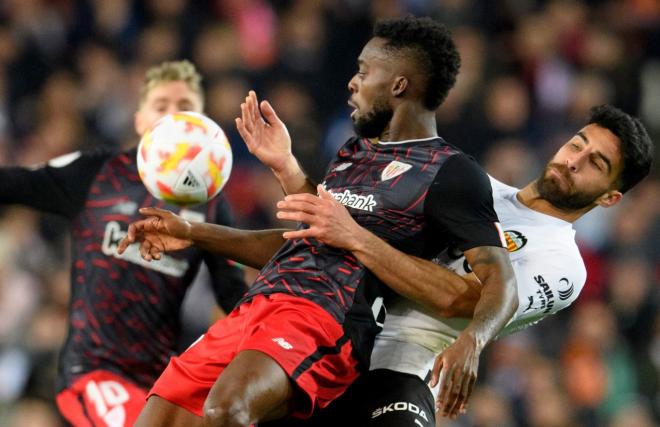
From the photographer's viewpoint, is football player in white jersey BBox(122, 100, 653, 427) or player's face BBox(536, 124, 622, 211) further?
player's face BBox(536, 124, 622, 211)

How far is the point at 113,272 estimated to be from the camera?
18.6 feet

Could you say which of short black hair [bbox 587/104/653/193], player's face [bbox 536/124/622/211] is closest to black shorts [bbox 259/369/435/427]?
player's face [bbox 536/124/622/211]

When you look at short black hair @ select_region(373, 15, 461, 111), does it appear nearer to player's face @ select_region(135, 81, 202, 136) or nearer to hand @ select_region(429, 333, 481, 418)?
hand @ select_region(429, 333, 481, 418)

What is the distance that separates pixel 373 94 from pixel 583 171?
1.08 meters

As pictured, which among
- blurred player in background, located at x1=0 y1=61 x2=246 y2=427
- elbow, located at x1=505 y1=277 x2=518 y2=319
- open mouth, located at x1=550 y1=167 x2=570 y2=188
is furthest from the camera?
blurred player in background, located at x1=0 y1=61 x2=246 y2=427

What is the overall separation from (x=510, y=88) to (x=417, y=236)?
18.8ft

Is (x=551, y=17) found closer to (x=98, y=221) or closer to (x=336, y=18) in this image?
(x=336, y=18)

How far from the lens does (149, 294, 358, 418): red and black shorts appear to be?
4.09m

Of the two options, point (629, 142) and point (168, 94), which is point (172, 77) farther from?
point (629, 142)

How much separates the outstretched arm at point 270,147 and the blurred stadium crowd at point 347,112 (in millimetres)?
3535

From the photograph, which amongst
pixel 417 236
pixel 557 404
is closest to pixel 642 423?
pixel 557 404

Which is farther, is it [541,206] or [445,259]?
[541,206]

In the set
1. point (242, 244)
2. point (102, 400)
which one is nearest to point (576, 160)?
point (242, 244)

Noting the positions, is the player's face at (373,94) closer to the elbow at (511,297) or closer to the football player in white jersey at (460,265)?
the football player in white jersey at (460,265)
